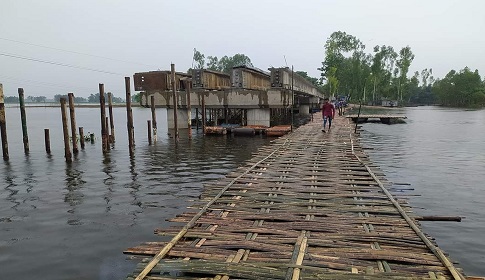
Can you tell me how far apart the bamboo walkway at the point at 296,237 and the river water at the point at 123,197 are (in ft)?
5.68

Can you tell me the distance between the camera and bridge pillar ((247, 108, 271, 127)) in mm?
30578

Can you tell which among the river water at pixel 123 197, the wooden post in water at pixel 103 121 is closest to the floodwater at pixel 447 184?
the river water at pixel 123 197

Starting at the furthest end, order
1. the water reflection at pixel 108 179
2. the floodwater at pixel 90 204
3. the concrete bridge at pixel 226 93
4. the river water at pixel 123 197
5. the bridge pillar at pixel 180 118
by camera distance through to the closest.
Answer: the bridge pillar at pixel 180 118, the concrete bridge at pixel 226 93, the water reflection at pixel 108 179, the river water at pixel 123 197, the floodwater at pixel 90 204

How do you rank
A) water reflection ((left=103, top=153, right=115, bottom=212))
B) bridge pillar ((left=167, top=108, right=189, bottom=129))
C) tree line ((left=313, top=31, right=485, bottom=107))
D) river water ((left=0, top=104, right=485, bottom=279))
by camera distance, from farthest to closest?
tree line ((left=313, top=31, right=485, bottom=107)), bridge pillar ((left=167, top=108, right=189, bottom=129)), water reflection ((left=103, top=153, right=115, bottom=212)), river water ((left=0, top=104, right=485, bottom=279))

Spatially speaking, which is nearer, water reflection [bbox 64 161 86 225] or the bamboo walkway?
the bamboo walkway

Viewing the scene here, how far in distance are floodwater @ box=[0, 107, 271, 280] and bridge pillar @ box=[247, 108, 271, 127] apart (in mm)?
8662

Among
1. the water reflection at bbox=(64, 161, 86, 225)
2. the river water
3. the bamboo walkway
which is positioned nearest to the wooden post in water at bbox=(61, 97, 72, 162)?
the river water

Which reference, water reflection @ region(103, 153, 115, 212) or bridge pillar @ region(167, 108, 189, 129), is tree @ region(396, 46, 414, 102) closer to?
bridge pillar @ region(167, 108, 189, 129)

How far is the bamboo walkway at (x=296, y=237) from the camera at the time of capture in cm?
461

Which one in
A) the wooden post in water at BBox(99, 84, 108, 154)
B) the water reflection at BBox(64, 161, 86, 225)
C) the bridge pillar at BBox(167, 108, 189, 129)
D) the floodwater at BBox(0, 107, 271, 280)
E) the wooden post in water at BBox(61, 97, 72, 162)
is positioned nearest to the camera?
the floodwater at BBox(0, 107, 271, 280)

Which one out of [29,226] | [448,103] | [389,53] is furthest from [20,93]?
[448,103]

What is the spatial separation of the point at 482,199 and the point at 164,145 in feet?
→ 67.0

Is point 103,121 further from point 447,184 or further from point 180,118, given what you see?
point 447,184

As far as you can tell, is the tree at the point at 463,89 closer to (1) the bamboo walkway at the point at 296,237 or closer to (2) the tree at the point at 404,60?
(2) the tree at the point at 404,60
